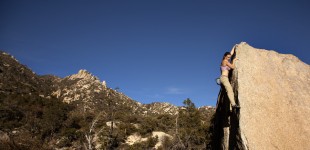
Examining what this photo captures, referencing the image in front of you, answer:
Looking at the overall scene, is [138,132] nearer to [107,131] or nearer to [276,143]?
[107,131]

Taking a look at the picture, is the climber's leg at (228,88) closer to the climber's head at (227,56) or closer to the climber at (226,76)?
the climber at (226,76)

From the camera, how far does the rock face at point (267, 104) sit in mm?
7125

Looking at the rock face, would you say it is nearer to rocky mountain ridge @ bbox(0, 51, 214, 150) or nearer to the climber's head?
the climber's head

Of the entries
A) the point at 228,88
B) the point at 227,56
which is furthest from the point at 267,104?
the point at 227,56

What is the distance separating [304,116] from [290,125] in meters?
0.64

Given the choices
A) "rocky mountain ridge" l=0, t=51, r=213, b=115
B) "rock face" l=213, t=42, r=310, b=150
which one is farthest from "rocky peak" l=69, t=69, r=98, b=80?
"rock face" l=213, t=42, r=310, b=150

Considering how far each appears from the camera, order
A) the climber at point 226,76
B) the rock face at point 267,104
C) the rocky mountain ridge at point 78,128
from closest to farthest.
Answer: the rock face at point 267,104
the climber at point 226,76
the rocky mountain ridge at point 78,128

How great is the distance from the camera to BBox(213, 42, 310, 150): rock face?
281 inches

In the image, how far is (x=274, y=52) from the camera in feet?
30.6

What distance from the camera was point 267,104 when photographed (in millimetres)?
7629

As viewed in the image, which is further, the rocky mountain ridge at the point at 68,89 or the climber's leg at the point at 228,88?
the rocky mountain ridge at the point at 68,89

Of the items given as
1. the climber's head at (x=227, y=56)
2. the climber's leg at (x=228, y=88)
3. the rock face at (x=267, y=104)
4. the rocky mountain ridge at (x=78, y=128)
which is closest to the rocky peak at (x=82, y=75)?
the rocky mountain ridge at (x=78, y=128)

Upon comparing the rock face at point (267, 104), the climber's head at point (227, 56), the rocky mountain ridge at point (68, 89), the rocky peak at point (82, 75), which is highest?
the rocky peak at point (82, 75)

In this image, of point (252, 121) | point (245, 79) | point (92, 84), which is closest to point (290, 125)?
point (252, 121)
